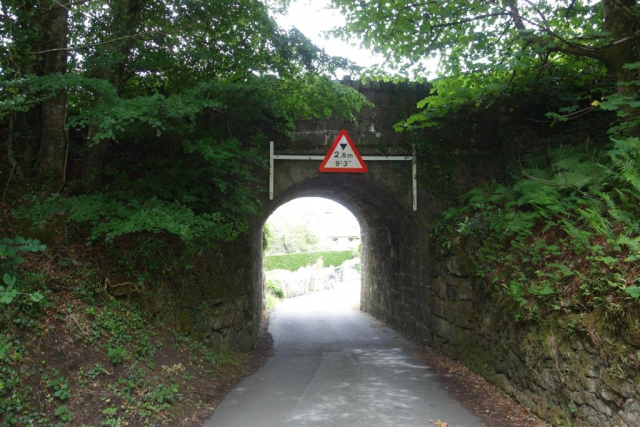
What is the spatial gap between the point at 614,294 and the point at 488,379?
308 centimetres

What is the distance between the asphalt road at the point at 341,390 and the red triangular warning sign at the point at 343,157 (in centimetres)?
383

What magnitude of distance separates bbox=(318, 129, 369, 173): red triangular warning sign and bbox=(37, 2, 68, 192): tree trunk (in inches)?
182

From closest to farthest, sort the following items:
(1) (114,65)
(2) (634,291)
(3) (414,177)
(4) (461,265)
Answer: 1. (2) (634,291)
2. (1) (114,65)
3. (4) (461,265)
4. (3) (414,177)

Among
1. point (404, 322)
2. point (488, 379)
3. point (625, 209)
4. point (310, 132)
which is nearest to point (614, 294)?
point (625, 209)

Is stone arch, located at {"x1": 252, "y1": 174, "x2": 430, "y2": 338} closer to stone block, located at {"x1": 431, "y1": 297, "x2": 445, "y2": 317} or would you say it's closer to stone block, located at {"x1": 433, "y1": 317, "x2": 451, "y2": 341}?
stone block, located at {"x1": 431, "y1": 297, "x2": 445, "y2": 317}

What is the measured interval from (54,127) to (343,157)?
5.11 metres

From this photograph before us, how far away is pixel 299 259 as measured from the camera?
42.7 metres

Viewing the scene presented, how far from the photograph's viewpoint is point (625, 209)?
5.19 meters

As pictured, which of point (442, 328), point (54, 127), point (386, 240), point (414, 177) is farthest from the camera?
Result: point (386, 240)

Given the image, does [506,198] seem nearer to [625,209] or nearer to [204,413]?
[625,209]

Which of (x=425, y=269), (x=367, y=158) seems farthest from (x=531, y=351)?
(x=367, y=158)

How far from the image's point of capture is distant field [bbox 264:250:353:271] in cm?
4103

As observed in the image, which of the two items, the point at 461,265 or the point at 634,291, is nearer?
the point at 634,291

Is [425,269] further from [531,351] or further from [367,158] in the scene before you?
[531,351]
